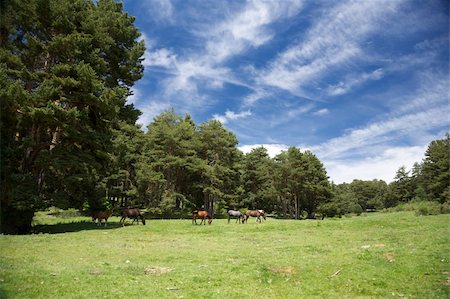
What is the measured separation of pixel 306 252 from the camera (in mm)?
16422

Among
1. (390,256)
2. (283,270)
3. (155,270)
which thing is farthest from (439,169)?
(155,270)

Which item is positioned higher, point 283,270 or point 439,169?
point 439,169

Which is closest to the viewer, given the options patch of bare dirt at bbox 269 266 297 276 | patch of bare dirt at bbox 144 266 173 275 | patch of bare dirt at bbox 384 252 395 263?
patch of bare dirt at bbox 269 266 297 276

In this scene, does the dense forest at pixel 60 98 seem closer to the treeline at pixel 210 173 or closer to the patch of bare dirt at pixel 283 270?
the treeline at pixel 210 173

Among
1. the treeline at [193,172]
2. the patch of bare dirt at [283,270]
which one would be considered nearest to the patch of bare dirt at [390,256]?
the patch of bare dirt at [283,270]

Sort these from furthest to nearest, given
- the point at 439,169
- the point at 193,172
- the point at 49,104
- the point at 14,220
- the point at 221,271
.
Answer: the point at 439,169, the point at 193,172, the point at 14,220, the point at 49,104, the point at 221,271

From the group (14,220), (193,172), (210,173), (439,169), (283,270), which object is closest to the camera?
(283,270)

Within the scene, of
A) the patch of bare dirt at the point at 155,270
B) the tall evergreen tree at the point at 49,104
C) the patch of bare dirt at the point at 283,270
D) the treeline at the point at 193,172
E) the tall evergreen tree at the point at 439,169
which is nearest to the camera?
the patch of bare dirt at the point at 283,270

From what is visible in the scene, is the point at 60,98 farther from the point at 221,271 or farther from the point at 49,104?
the point at 221,271

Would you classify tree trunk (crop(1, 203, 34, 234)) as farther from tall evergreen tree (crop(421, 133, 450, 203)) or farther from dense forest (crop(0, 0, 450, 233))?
tall evergreen tree (crop(421, 133, 450, 203))

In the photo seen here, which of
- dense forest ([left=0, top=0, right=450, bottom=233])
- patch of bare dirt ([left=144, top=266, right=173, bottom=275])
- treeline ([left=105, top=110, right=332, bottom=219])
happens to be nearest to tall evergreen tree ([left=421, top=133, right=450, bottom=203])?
treeline ([left=105, top=110, right=332, bottom=219])

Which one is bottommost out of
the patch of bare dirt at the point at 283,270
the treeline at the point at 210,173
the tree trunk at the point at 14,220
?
the patch of bare dirt at the point at 283,270

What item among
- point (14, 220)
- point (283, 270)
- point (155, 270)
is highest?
point (14, 220)

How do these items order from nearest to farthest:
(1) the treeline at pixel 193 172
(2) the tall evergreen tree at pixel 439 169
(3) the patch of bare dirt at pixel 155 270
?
(3) the patch of bare dirt at pixel 155 270 < (1) the treeline at pixel 193 172 < (2) the tall evergreen tree at pixel 439 169
